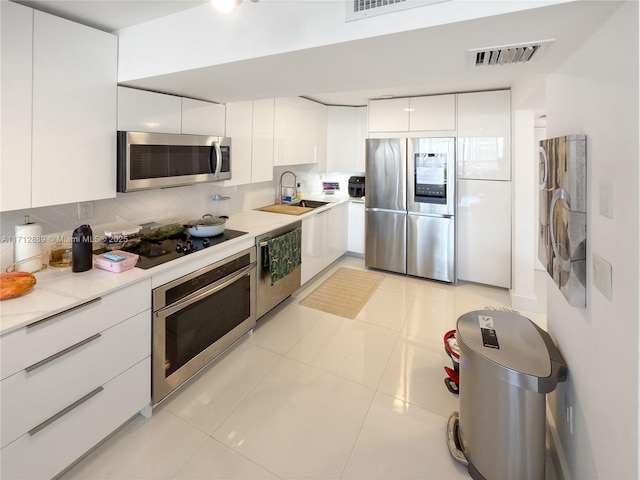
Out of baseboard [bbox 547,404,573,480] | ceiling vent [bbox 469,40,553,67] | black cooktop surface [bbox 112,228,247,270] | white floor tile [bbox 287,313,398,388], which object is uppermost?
ceiling vent [bbox 469,40,553,67]

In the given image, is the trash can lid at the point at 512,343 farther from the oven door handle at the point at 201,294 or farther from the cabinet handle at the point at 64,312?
the cabinet handle at the point at 64,312

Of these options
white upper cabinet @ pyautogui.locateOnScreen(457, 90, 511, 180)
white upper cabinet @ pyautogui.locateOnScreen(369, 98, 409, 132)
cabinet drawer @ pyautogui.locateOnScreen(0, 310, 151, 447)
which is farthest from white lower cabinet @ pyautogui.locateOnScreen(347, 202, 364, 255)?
cabinet drawer @ pyautogui.locateOnScreen(0, 310, 151, 447)

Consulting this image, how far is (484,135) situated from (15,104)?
3.99 m

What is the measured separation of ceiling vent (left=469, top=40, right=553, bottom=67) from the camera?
141 centimetres

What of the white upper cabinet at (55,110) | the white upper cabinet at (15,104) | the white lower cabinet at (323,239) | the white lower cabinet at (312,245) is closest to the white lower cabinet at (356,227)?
the white lower cabinet at (323,239)

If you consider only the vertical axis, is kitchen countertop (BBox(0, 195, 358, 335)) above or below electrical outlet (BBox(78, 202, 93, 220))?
below

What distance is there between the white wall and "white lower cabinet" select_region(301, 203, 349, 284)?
102 inches

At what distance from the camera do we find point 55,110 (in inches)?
68.4

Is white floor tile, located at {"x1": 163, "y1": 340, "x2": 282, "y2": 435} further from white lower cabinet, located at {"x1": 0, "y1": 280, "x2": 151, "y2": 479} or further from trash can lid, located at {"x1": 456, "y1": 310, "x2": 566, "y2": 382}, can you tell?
trash can lid, located at {"x1": 456, "y1": 310, "x2": 566, "y2": 382}

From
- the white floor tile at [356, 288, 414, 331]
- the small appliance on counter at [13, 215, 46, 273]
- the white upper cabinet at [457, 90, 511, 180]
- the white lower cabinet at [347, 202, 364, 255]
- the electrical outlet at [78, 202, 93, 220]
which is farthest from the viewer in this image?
the white lower cabinet at [347, 202, 364, 255]

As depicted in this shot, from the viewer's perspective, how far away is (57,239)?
205cm

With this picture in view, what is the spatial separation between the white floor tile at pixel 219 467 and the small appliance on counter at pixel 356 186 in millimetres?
3756

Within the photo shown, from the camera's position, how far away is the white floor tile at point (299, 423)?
1711mm

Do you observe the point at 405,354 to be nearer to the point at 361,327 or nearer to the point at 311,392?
the point at 361,327
